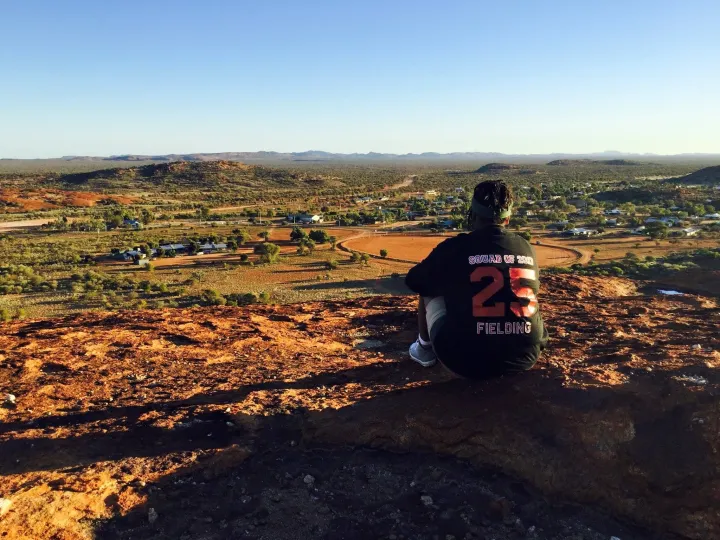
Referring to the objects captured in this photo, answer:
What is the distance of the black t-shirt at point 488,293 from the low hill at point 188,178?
13046 centimetres

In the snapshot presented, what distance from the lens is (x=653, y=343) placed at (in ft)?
20.2

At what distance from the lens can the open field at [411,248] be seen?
41706mm

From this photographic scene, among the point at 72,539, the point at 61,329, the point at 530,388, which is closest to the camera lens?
the point at 72,539

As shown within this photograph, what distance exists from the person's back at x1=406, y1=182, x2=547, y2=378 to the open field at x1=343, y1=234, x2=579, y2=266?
1341 inches

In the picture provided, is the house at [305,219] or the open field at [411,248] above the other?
the house at [305,219]

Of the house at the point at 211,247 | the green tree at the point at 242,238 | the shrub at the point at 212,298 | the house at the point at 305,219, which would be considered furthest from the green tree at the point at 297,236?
Result: the shrub at the point at 212,298

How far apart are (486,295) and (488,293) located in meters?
0.02

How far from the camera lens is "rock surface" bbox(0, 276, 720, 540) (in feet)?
12.2

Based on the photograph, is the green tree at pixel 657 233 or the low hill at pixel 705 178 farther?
the low hill at pixel 705 178

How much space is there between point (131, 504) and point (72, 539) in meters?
0.43

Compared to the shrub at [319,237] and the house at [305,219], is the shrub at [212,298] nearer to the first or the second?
the shrub at [319,237]

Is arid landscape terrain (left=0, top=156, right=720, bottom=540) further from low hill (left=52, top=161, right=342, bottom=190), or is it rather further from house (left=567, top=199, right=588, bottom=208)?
low hill (left=52, top=161, right=342, bottom=190)

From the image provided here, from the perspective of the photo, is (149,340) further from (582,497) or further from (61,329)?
(582,497)

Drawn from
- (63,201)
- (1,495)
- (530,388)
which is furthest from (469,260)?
(63,201)
